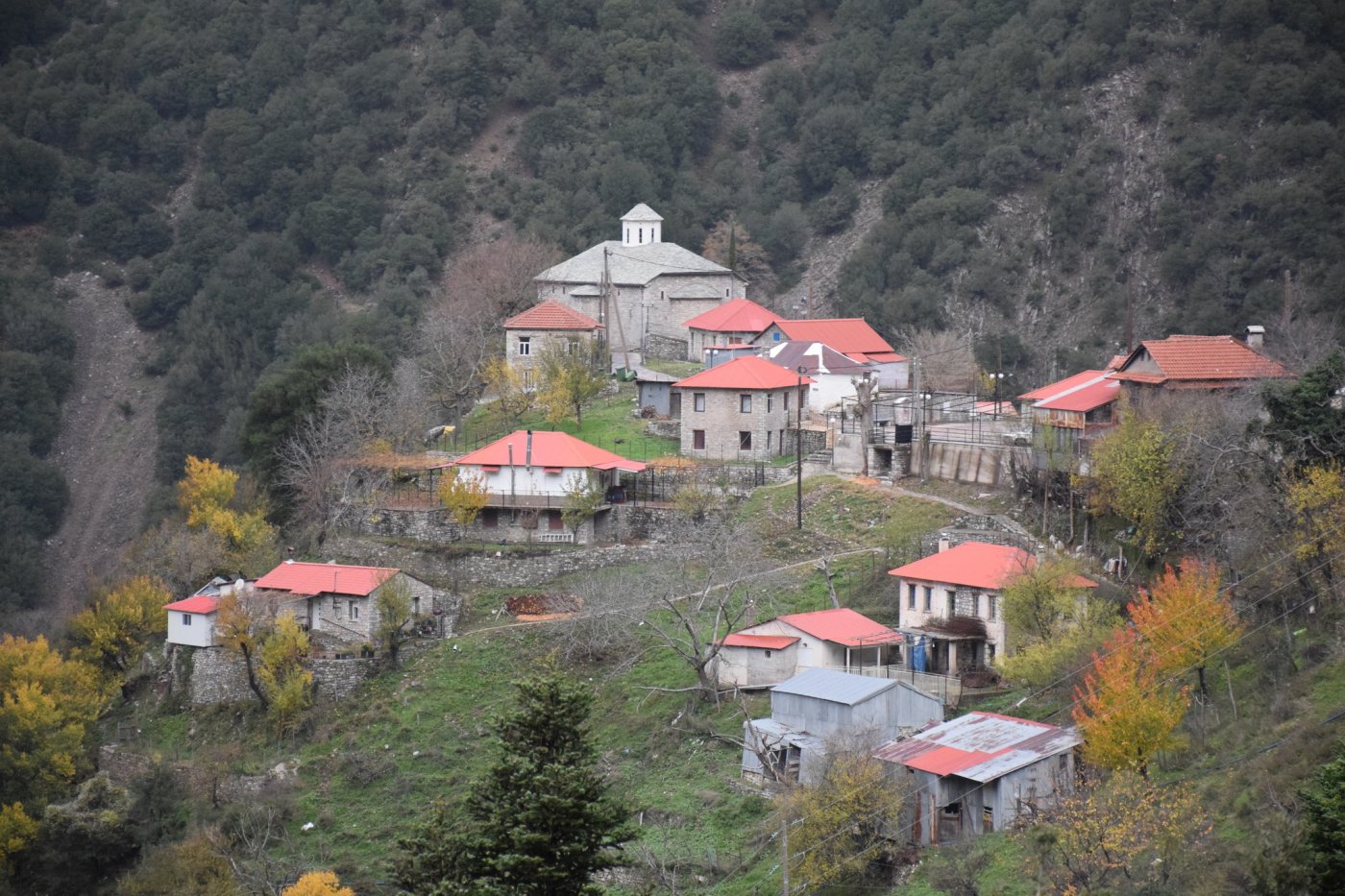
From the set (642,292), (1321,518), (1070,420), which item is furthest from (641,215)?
(1321,518)

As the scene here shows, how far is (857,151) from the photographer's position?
351 feet

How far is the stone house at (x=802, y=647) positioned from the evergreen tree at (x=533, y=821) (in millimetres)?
10822

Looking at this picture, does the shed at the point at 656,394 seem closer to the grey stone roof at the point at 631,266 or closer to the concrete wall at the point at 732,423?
the concrete wall at the point at 732,423

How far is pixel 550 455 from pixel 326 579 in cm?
785

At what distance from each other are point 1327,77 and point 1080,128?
515 inches

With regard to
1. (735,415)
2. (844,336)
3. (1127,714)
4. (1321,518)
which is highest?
(844,336)

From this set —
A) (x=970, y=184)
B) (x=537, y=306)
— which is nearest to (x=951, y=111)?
(x=970, y=184)

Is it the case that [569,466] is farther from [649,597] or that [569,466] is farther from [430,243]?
[430,243]

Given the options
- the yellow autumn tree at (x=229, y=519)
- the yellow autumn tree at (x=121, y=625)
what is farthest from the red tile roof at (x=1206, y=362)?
the yellow autumn tree at (x=121, y=625)

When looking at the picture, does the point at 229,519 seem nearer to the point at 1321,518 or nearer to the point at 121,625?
the point at 121,625

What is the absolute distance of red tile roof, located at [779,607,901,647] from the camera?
37.7 meters

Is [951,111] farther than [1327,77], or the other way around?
[951,111]

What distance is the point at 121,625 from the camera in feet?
158

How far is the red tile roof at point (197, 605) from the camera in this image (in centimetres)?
4466
